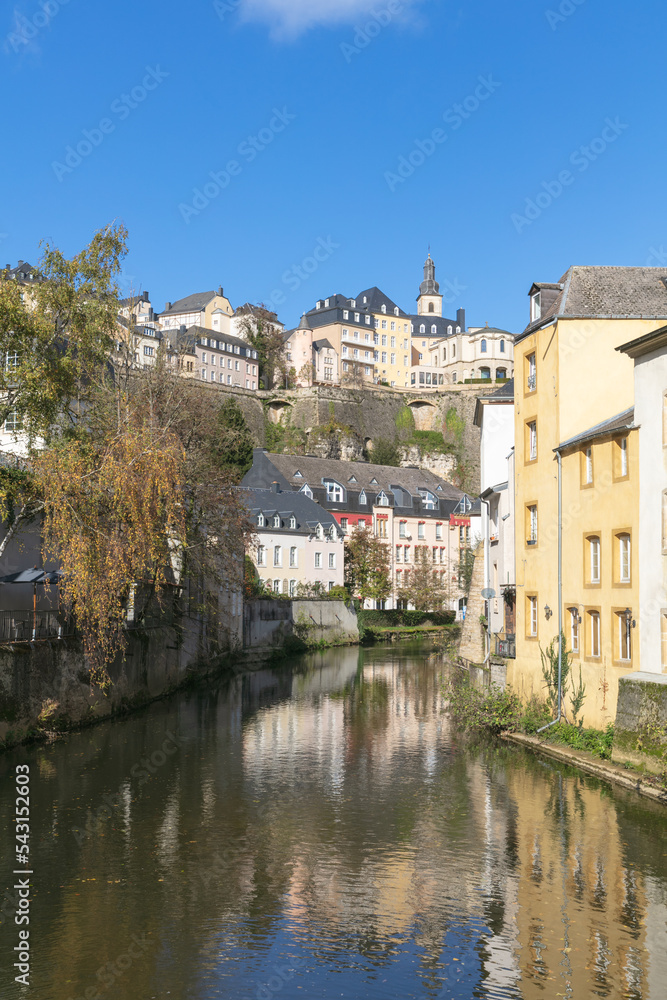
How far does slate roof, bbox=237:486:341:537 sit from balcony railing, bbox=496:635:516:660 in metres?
38.0

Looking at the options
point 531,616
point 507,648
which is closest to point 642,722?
point 531,616

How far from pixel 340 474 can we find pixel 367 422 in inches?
960

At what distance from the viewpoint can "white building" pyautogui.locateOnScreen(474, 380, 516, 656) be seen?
109 feet

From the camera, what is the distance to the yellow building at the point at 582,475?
72.8 feet

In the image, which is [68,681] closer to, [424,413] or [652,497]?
[652,497]

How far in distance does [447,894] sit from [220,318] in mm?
118001

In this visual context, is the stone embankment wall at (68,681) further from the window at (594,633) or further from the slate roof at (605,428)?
the slate roof at (605,428)

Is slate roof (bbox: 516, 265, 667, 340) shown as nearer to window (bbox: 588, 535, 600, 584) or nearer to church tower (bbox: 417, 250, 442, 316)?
window (bbox: 588, 535, 600, 584)

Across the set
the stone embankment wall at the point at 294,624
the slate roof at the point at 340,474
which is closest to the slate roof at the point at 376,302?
the slate roof at the point at 340,474

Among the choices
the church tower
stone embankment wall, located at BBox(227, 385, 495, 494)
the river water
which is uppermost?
the church tower

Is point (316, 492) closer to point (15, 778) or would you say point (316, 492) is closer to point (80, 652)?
point (80, 652)

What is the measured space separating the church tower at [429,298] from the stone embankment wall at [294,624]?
101709 mm

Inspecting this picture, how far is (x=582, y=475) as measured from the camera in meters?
24.2

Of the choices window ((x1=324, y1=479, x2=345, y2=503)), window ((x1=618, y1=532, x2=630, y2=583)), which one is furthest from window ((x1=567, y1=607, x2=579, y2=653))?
window ((x1=324, y1=479, x2=345, y2=503))
